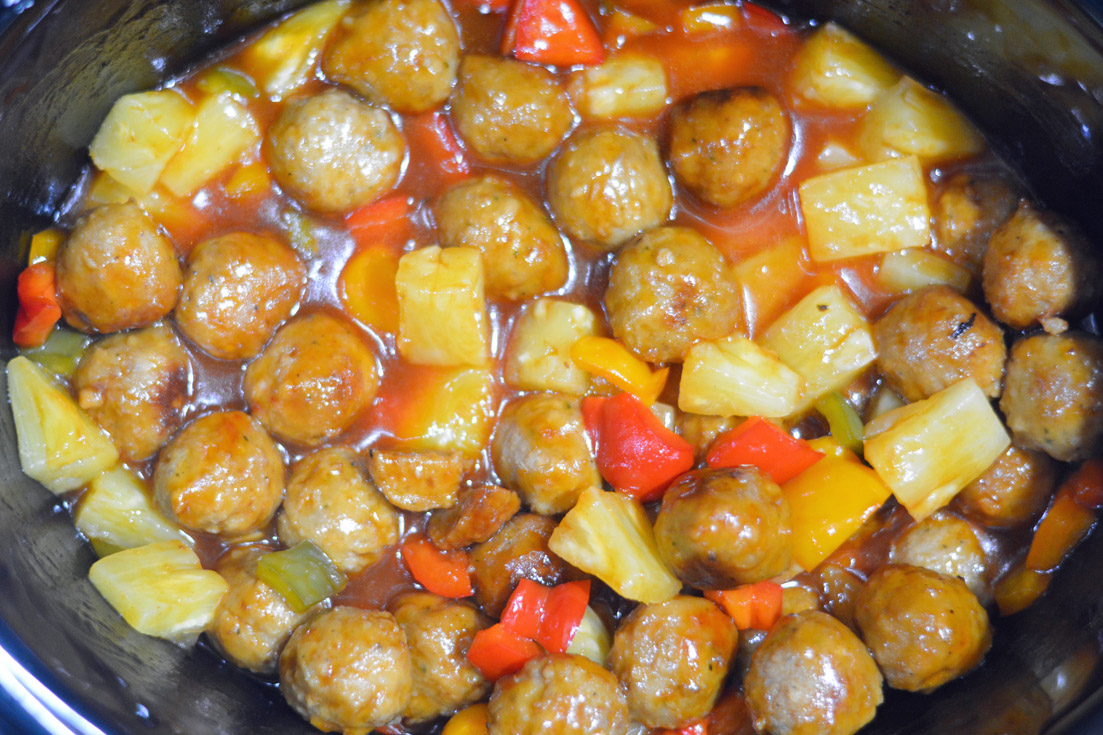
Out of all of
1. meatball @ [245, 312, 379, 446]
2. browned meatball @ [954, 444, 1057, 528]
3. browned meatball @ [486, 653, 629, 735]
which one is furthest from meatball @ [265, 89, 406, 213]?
browned meatball @ [954, 444, 1057, 528]

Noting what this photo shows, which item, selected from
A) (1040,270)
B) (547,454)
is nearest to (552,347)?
(547,454)

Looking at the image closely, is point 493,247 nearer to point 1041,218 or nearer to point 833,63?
point 833,63

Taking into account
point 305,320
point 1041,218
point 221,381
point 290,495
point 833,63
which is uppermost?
point 833,63

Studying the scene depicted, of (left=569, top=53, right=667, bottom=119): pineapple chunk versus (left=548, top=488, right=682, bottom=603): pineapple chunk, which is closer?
(left=548, top=488, right=682, bottom=603): pineapple chunk

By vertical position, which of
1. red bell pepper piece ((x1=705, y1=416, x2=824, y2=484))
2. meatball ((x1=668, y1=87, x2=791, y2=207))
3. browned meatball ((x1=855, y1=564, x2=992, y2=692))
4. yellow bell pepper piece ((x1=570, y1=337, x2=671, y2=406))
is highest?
meatball ((x1=668, y1=87, x2=791, y2=207))

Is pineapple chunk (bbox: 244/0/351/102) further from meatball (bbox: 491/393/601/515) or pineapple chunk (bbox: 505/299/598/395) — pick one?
meatball (bbox: 491/393/601/515)

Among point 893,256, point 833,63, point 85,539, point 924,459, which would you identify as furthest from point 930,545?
point 85,539
